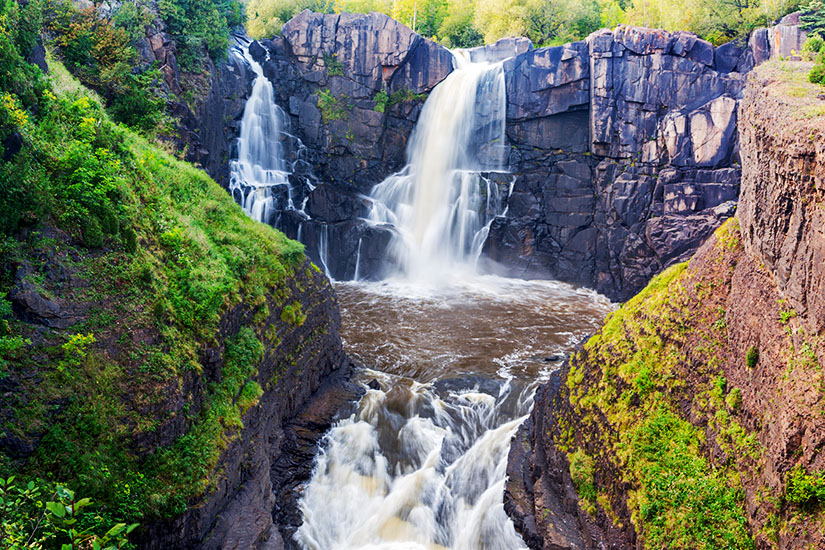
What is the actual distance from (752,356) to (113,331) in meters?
10.1

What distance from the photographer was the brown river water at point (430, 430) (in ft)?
38.7

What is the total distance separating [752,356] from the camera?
841 cm

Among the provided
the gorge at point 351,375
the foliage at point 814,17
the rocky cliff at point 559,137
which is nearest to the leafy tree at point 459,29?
the rocky cliff at point 559,137

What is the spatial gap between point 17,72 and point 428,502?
39.1 feet

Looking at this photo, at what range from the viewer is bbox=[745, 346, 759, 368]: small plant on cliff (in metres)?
8.40

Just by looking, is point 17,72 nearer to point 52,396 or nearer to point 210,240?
point 210,240

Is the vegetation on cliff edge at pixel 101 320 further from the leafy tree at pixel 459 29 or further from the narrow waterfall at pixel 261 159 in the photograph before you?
the leafy tree at pixel 459 29

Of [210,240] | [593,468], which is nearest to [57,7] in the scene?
[210,240]

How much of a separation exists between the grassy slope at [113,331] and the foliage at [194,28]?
13.7m

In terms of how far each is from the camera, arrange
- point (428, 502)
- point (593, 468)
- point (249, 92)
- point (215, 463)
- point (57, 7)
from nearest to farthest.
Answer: point (215, 463)
point (593, 468)
point (428, 502)
point (57, 7)
point (249, 92)

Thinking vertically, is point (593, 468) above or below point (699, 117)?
below

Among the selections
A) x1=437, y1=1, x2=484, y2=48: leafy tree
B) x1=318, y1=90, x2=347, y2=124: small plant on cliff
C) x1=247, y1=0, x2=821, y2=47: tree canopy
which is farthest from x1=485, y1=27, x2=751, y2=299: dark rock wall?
x1=437, y1=1, x2=484, y2=48: leafy tree

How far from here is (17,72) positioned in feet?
31.1

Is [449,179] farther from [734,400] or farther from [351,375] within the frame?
[734,400]
